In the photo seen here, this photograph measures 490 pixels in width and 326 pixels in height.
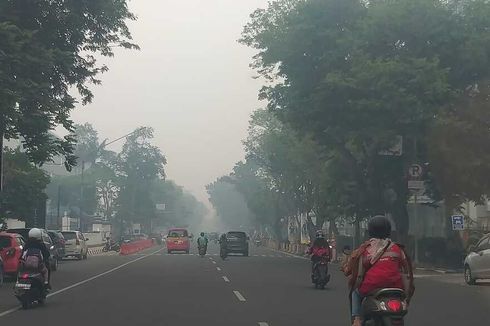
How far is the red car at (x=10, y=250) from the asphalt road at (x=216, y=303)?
0.64 metres

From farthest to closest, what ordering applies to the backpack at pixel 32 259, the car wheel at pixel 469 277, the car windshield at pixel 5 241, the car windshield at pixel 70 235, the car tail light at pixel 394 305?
1. the car windshield at pixel 70 235
2. the car wheel at pixel 469 277
3. the car windshield at pixel 5 241
4. the backpack at pixel 32 259
5. the car tail light at pixel 394 305

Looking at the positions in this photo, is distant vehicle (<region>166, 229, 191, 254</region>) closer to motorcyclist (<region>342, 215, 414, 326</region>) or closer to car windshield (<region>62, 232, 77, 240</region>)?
car windshield (<region>62, 232, 77, 240</region>)

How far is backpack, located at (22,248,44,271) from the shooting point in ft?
47.5

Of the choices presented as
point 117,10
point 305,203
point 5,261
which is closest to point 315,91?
point 117,10

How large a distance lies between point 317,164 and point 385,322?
43.6 m

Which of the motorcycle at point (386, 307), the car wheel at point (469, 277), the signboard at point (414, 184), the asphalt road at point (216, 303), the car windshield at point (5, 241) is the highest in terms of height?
the signboard at point (414, 184)

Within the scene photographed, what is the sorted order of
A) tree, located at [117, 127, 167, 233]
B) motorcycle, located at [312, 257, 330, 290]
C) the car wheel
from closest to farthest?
motorcycle, located at [312, 257, 330, 290]
the car wheel
tree, located at [117, 127, 167, 233]

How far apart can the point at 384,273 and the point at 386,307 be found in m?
0.32

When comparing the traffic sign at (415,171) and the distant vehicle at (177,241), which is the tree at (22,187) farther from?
the traffic sign at (415,171)

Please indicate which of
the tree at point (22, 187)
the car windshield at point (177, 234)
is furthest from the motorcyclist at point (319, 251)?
the car windshield at point (177, 234)

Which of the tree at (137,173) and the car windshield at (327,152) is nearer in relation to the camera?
the car windshield at (327,152)

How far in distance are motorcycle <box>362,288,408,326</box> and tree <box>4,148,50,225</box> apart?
3555 cm

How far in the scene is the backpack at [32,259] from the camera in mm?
14469

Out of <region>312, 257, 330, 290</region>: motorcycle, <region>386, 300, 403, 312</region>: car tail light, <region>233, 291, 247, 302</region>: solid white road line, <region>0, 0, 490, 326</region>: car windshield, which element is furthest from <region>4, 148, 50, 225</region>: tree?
<region>386, 300, 403, 312</region>: car tail light
